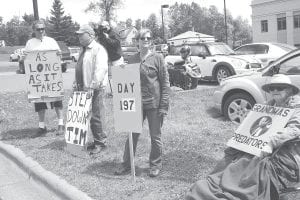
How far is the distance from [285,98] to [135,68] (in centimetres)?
164

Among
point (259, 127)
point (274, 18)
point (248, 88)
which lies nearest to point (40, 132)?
point (248, 88)

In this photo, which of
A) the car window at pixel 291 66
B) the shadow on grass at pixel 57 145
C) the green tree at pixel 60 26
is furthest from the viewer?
the green tree at pixel 60 26

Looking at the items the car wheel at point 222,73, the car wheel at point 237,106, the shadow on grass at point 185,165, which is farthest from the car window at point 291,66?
the car wheel at point 222,73

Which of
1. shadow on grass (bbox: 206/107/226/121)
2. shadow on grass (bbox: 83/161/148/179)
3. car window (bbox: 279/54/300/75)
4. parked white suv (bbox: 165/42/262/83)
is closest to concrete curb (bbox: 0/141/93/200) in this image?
shadow on grass (bbox: 83/161/148/179)

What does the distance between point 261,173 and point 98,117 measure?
3176 mm

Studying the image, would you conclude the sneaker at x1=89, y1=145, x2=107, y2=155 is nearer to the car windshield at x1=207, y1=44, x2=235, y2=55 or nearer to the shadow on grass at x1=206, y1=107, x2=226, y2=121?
the shadow on grass at x1=206, y1=107, x2=226, y2=121

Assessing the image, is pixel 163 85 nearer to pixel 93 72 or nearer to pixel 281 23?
pixel 93 72

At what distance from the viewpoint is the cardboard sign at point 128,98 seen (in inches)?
190

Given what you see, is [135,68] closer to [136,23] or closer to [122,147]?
[122,147]

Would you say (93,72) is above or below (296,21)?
below

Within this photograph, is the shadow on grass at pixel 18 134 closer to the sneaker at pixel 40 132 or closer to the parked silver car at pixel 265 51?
the sneaker at pixel 40 132

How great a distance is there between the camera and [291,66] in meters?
7.08

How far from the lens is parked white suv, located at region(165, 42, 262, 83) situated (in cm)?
1342

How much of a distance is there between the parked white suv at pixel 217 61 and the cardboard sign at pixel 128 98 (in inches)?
319
